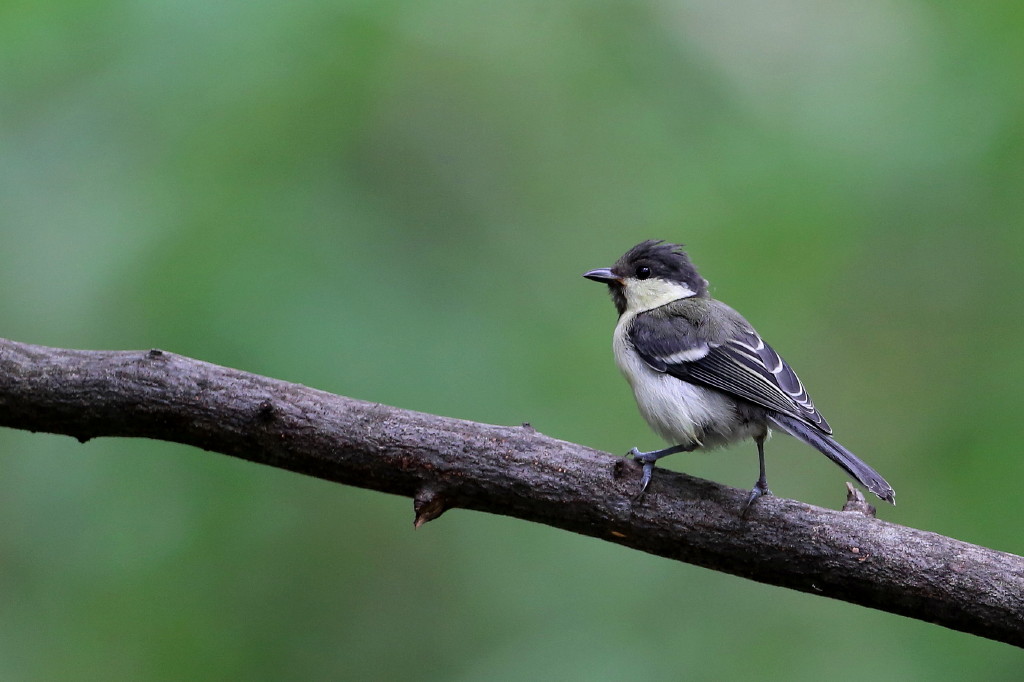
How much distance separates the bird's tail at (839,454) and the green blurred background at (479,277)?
1361 millimetres

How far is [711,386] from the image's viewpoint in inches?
133

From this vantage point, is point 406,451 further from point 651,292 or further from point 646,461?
point 651,292

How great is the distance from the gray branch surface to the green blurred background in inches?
32.3

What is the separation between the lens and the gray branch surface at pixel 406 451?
285cm

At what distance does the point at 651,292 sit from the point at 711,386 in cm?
88

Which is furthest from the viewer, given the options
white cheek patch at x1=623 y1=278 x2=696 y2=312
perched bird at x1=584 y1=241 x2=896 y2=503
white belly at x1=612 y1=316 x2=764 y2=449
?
white cheek patch at x1=623 y1=278 x2=696 y2=312

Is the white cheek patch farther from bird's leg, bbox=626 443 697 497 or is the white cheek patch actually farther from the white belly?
bird's leg, bbox=626 443 697 497

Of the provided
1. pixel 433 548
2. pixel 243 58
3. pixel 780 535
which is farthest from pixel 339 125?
pixel 780 535

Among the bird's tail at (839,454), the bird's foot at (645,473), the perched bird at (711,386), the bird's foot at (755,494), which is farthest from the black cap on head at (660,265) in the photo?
the bird's foot at (755,494)

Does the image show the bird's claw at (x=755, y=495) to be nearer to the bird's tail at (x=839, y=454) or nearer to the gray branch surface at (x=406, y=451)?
the gray branch surface at (x=406, y=451)

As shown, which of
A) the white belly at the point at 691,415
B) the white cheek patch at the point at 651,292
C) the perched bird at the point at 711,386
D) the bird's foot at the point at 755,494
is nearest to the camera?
the bird's foot at the point at 755,494

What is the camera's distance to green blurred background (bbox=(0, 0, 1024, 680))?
3820 millimetres

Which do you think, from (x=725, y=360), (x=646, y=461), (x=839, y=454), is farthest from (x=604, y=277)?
(x=839, y=454)

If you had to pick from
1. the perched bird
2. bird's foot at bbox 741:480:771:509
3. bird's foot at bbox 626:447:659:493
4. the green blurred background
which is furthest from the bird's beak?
bird's foot at bbox 741:480:771:509
